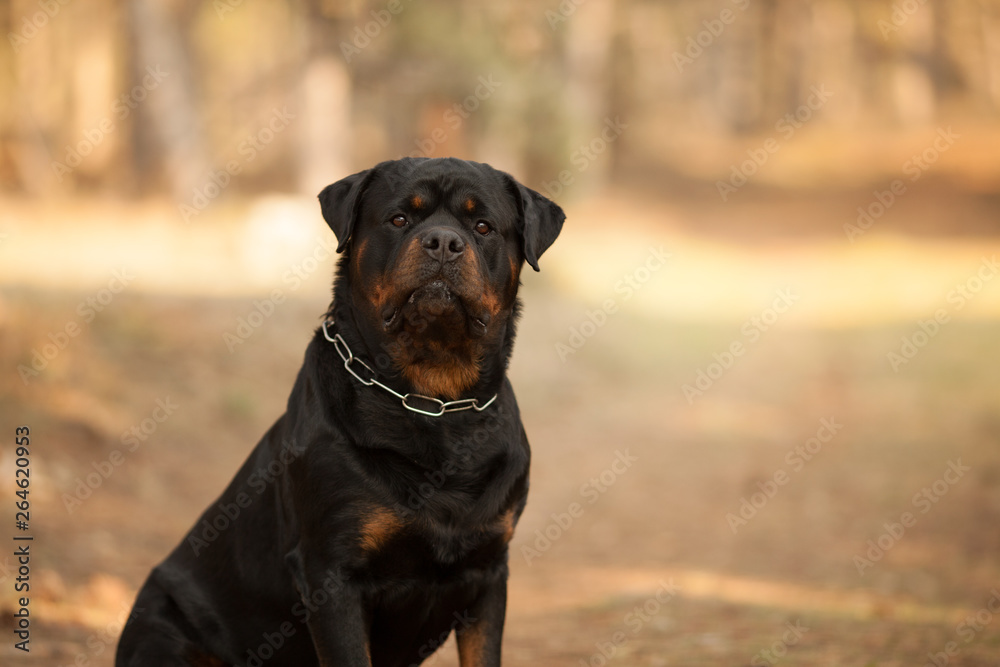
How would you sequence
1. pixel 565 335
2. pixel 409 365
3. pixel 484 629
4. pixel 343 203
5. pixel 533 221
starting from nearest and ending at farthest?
pixel 484 629, pixel 409 365, pixel 343 203, pixel 533 221, pixel 565 335

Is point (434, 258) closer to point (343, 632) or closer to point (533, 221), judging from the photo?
point (533, 221)

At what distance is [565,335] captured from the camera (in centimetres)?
1266

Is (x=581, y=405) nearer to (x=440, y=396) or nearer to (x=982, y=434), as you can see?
(x=982, y=434)

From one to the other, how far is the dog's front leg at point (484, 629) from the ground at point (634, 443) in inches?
57.5

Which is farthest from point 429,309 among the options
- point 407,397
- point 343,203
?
point 343,203

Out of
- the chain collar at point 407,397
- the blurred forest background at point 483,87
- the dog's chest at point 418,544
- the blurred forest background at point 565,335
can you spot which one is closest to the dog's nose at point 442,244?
the chain collar at point 407,397

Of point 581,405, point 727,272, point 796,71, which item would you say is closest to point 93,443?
point 581,405

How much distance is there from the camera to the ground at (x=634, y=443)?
516 cm

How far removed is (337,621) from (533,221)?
5.18ft

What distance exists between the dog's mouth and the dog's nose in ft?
0.26

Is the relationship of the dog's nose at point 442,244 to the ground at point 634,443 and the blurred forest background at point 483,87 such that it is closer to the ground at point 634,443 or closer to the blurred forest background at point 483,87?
the ground at point 634,443

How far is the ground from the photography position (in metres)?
5.16

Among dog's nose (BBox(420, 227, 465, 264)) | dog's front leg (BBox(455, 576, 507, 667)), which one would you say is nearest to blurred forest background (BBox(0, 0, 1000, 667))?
dog's front leg (BBox(455, 576, 507, 667))

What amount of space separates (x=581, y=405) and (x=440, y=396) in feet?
27.0
